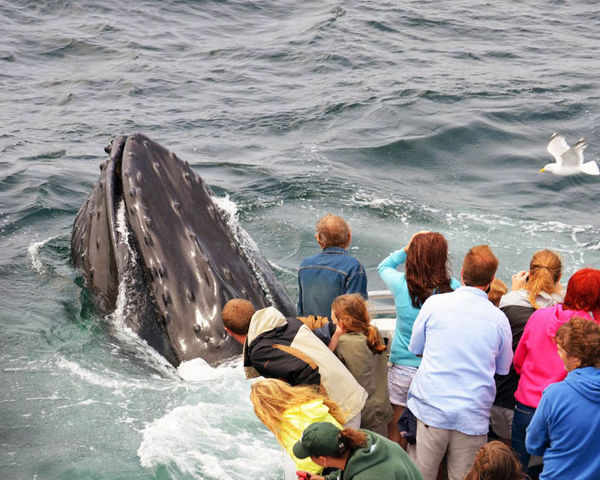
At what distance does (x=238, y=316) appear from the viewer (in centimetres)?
456

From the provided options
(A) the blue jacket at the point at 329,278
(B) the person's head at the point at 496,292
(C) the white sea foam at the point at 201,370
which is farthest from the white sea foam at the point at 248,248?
(B) the person's head at the point at 496,292

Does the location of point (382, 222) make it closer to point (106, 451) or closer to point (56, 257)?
point (56, 257)

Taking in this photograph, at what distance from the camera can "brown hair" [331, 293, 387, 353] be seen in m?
4.58

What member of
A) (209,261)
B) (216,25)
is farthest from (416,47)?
(209,261)

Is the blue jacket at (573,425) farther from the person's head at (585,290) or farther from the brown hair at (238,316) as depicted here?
the brown hair at (238,316)

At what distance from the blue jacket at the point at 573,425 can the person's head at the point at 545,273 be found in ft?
3.23

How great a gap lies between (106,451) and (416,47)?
1893cm

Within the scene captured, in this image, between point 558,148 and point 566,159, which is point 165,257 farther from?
point 566,159

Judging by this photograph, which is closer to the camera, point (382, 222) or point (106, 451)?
point (106, 451)

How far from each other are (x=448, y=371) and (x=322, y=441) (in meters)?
1.23

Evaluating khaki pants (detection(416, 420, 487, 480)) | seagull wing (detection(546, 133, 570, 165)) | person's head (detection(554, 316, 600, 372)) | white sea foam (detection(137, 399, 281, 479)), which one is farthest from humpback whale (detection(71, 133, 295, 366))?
seagull wing (detection(546, 133, 570, 165))

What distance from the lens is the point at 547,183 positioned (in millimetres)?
13320

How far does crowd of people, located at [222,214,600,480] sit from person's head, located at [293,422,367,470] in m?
0.05

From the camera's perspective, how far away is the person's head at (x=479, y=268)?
4477 millimetres
